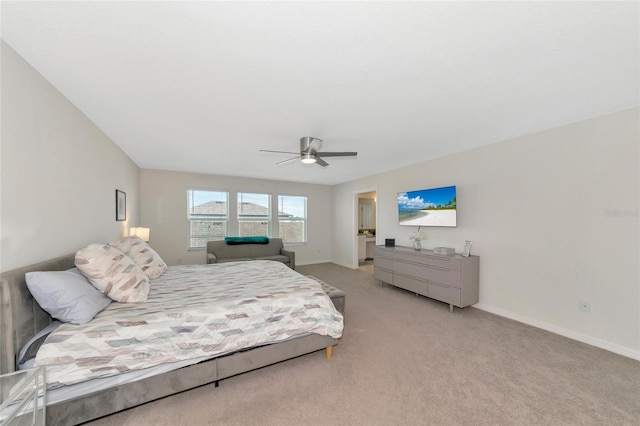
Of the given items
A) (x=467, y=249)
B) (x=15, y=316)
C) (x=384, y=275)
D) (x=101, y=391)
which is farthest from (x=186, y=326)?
(x=467, y=249)

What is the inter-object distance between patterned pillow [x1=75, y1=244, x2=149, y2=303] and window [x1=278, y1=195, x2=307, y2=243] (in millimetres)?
4511

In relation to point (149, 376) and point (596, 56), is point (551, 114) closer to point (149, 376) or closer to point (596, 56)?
point (596, 56)

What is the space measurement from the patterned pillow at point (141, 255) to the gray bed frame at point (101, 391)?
0.58m

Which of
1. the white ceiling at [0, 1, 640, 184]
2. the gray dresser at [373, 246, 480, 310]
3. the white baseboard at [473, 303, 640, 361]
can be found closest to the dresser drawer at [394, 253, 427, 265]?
the gray dresser at [373, 246, 480, 310]

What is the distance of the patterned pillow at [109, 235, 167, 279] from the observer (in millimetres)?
2631

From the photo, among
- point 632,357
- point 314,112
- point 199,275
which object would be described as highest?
point 314,112

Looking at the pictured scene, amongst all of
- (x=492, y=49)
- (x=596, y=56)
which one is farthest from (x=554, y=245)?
(x=492, y=49)

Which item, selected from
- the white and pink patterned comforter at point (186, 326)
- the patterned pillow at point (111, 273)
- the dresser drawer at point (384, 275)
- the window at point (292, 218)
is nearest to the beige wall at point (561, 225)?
the dresser drawer at point (384, 275)

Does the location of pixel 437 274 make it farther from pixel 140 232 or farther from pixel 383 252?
pixel 140 232

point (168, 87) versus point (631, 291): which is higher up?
point (168, 87)

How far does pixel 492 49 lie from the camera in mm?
1489

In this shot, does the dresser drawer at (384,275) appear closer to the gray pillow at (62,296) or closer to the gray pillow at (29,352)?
the gray pillow at (62,296)

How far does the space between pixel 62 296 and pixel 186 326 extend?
78 cm

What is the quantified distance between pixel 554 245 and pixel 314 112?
10.7 ft
